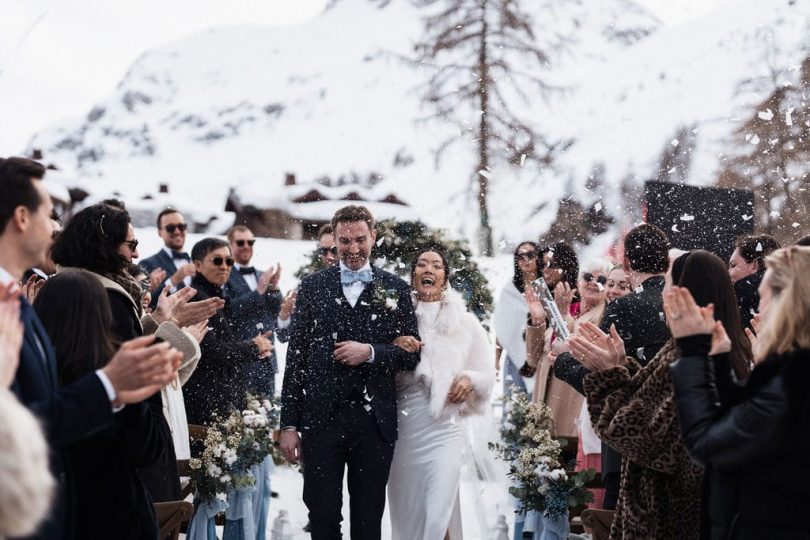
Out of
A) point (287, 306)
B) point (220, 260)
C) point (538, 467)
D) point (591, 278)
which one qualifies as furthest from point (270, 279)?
point (538, 467)

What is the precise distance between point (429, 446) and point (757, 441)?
10.7 feet

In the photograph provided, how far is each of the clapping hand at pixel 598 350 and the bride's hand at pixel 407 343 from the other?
1.80m

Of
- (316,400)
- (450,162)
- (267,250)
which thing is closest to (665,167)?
(450,162)

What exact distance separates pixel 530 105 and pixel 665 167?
7.79ft

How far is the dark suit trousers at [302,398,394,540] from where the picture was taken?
5.17 metres

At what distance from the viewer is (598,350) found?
12.1 ft

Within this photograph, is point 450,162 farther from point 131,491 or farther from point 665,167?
point 131,491

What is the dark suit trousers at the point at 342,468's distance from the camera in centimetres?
517

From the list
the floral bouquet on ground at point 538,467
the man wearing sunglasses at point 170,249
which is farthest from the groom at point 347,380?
the man wearing sunglasses at point 170,249

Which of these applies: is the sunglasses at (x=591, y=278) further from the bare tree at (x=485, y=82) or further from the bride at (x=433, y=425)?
the bare tree at (x=485, y=82)

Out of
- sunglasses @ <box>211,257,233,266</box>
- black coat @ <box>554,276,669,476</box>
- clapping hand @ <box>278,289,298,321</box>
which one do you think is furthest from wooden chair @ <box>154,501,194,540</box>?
clapping hand @ <box>278,289,298,321</box>

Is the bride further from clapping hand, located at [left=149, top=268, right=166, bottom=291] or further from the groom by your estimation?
clapping hand, located at [left=149, top=268, right=166, bottom=291]

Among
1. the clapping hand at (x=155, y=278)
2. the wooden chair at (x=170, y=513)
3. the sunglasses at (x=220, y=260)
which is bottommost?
the wooden chair at (x=170, y=513)

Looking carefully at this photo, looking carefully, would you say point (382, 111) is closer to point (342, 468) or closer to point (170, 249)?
point (170, 249)
